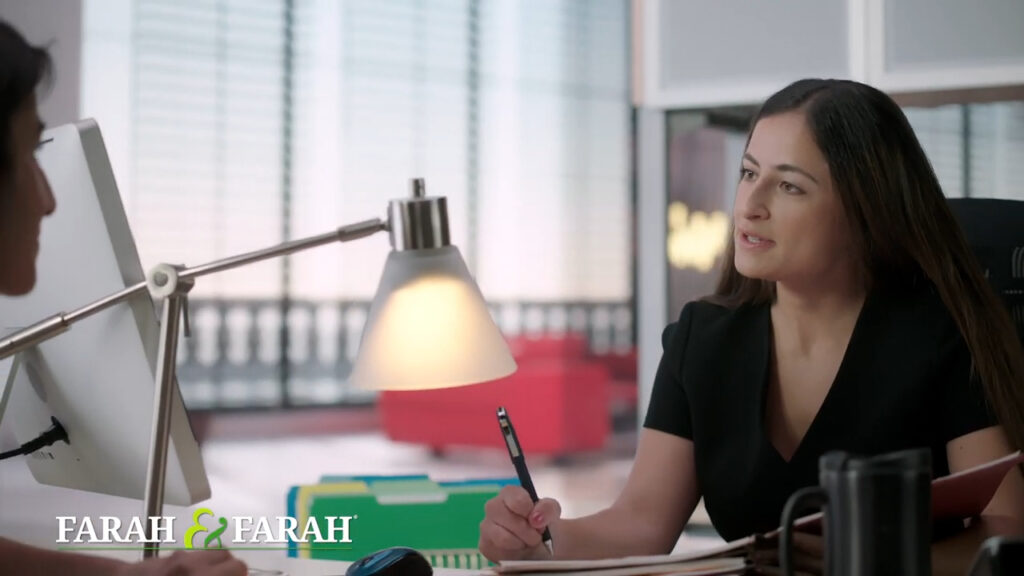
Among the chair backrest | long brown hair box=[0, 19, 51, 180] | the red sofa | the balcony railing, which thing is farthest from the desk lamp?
the balcony railing

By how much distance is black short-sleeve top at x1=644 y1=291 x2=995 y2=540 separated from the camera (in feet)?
4.57

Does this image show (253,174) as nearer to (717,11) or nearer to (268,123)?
(268,123)

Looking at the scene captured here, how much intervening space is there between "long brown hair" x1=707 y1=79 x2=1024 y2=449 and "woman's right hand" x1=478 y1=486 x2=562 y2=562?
56 cm

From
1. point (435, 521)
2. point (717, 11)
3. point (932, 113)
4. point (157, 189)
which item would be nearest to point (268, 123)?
point (157, 189)

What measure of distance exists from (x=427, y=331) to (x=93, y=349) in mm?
314

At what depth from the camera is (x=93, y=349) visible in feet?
3.22

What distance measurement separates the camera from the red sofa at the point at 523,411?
6023 mm

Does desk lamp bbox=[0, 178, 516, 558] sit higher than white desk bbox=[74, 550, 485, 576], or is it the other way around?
desk lamp bbox=[0, 178, 516, 558]

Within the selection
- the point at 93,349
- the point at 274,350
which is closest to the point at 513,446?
the point at 93,349

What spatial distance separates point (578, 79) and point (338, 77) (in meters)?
1.66

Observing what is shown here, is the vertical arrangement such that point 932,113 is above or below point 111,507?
above

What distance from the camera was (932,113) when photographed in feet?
11.2

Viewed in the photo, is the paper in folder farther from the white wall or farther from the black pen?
the white wall

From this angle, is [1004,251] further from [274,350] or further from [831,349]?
[274,350]
